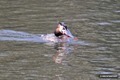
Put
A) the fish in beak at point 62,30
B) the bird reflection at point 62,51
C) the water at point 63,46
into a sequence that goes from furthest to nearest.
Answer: the fish in beak at point 62,30 → the bird reflection at point 62,51 → the water at point 63,46

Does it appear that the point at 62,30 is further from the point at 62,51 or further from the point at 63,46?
the point at 62,51

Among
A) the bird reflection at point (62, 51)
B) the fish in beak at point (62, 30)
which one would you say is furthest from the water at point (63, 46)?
the fish in beak at point (62, 30)

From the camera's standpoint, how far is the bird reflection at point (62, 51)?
613 inches

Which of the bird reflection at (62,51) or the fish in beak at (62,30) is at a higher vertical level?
the fish in beak at (62,30)

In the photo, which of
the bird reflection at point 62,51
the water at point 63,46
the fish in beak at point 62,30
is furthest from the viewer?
the fish in beak at point 62,30

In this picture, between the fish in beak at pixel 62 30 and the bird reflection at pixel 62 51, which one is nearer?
the bird reflection at pixel 62 51

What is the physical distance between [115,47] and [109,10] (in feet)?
29.7

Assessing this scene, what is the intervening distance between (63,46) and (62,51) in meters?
0.87

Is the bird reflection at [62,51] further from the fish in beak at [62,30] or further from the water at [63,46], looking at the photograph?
the fish in beak at [62,30]

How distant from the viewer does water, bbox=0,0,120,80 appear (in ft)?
45.9

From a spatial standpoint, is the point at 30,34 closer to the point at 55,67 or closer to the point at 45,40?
the point at 45,40

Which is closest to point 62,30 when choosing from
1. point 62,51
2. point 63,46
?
point 63,46

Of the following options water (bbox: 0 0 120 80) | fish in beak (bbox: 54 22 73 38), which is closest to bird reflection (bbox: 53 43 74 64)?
water (bbox: 0 0 120 80)

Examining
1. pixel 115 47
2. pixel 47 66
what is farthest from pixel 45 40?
pixel 47 66
